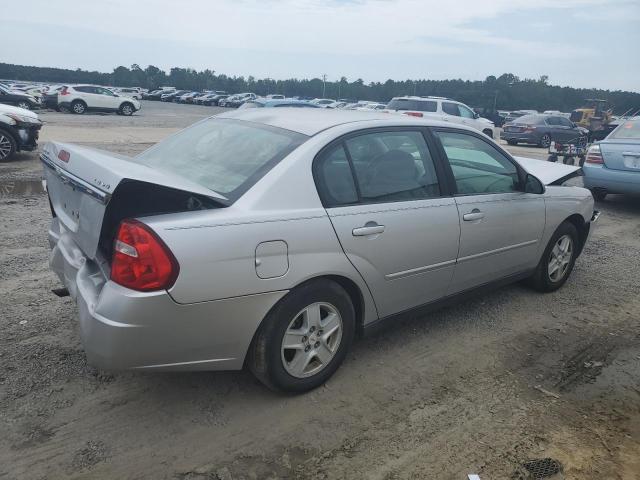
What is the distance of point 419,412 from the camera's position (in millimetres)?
2949

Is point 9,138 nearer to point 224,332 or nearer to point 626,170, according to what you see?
point 224,332

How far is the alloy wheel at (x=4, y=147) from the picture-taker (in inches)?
396

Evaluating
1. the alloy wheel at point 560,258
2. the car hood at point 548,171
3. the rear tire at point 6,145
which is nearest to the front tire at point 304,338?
the alloy wheel at point 560,258

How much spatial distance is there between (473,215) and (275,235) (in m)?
1.69

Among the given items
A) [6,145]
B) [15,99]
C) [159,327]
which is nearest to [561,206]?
[159,327]

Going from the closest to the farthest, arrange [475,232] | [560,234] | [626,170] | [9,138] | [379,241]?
[379,241] < [475,232] < [560,234] < [626,170] < [9,138]

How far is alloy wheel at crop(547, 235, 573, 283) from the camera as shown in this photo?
185 inches

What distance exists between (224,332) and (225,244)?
1.51ft

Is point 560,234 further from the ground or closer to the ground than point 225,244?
closer to the ground

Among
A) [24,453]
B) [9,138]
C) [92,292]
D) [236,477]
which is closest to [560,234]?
[236,477]

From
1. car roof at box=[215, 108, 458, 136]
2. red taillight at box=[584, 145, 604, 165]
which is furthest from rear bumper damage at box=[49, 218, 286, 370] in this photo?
red taillight at box=[584, 145, 604, 165]

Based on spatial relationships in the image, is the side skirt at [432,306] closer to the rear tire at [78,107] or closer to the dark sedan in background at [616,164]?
the dark sedan in background at [616,164]

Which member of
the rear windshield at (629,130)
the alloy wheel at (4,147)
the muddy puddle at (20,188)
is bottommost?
the muddy puddle at (20,188)

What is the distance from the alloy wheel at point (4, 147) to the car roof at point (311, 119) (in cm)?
821
